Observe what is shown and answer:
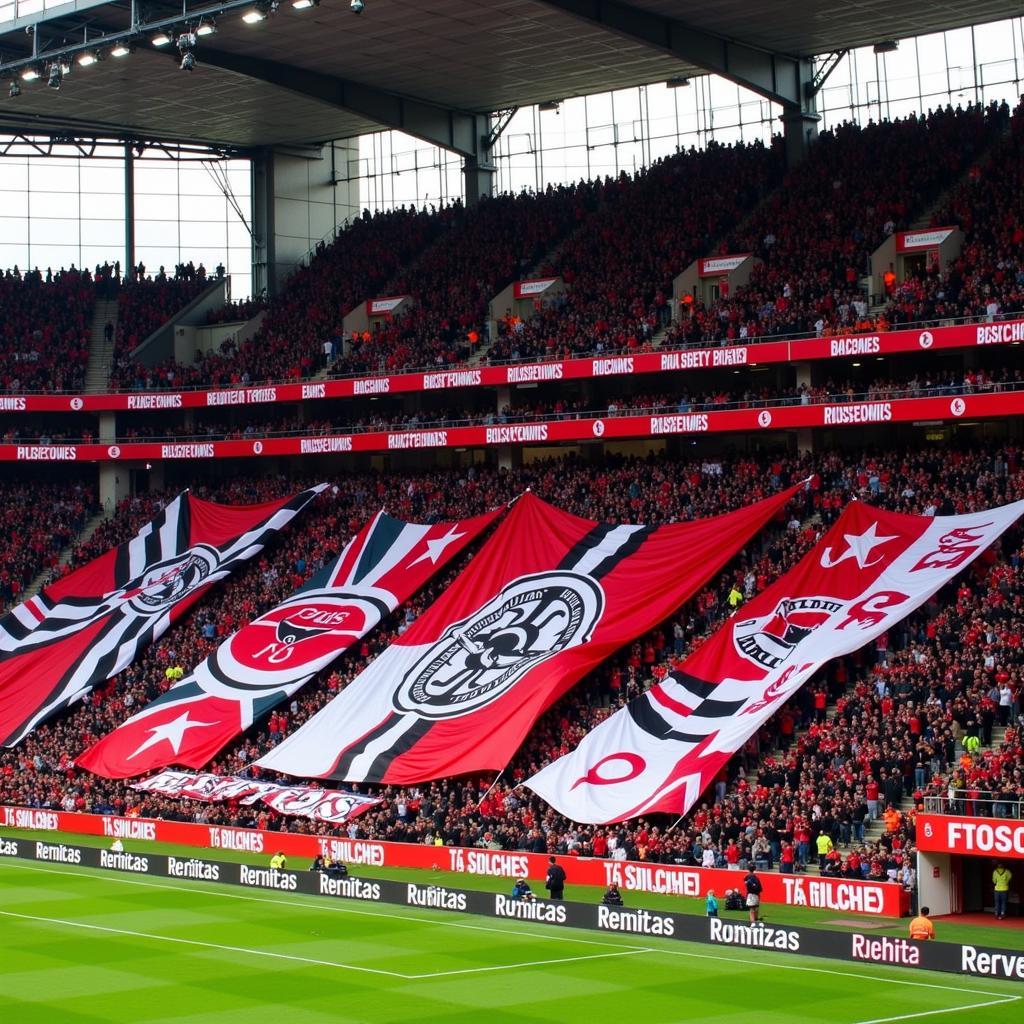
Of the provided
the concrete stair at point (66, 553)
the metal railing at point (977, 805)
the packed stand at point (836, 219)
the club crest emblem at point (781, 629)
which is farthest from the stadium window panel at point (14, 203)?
the metal railing at point (977, 805)

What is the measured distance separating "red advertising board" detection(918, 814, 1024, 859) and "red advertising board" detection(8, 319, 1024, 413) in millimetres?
16231

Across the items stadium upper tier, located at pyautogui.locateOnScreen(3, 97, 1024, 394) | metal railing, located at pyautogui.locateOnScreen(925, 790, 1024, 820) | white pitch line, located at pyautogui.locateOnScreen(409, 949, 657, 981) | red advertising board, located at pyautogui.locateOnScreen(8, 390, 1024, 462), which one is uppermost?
stadium upper tier, located at pyautogui.locateOnScreen(3, 97, 1024, 394)

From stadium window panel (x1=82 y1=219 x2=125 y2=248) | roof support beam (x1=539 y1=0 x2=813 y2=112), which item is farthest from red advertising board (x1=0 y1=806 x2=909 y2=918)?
stadium window panel (x1=82 y1=219 x2=125 y2=248)

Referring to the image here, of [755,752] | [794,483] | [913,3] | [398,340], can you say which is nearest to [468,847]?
[755,752]

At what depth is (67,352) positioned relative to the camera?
6638 cm

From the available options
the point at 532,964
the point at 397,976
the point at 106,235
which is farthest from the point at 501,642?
the point at 106,235

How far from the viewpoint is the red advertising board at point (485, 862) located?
1244 inches

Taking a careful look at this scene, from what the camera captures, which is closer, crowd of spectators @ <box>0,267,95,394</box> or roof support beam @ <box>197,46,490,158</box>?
roof support beam @ <box>197,46,490,158</box>

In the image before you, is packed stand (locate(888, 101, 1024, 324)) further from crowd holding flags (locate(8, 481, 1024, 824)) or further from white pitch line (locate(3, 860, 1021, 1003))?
white pitch line (locate(3, 860, 1021, 1003))

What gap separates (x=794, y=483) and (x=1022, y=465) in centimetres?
617

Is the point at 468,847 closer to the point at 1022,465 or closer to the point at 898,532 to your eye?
the point at 898,532

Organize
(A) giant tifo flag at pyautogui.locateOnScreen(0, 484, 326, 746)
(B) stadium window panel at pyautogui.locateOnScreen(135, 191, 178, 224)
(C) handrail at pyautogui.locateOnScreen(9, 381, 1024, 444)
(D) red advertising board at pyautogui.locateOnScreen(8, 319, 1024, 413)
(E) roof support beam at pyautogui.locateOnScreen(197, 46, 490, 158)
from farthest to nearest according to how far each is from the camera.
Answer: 1. (B) stadium window panel at pyautogui.locateOnScreen(135, 191, 178, 224)
2. (E) roof support beam at pyautogui.locateOnScreen(197, 46, 490, 158)
3. (A) giant tifo flag at pyautogui.locateOnScreen(0, 484, 326, 746)
4. (C) handrail at pyautogui.locateOnScreen(9, 381, 1024, 444)
5. (D) red advertising board at pyautogui.locateOnScreen(8, 319, 1024, 413)

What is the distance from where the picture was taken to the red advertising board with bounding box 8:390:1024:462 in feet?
147

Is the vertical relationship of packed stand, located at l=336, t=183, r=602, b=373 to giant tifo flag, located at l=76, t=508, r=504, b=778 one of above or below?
above
